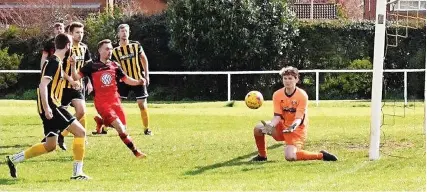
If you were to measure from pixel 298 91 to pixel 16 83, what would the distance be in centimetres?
2387

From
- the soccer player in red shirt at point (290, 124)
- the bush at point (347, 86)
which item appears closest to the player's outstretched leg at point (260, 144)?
the soccer player in red shirt at point (290, 124)

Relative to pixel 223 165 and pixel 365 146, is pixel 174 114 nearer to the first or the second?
pixel 365 146

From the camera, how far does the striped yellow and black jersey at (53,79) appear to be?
11.1m

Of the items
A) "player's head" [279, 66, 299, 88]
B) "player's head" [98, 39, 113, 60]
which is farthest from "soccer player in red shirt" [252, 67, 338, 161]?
"player's head" [98, 39, 113, 60]

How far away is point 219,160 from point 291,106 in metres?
1.32

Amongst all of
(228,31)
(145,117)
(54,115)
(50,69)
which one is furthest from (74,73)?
(228,31)

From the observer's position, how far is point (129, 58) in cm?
1720

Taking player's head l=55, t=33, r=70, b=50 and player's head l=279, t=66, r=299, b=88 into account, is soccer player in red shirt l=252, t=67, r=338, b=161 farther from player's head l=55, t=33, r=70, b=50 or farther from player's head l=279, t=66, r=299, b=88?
player's head l=55, t=33, r=70, b=50

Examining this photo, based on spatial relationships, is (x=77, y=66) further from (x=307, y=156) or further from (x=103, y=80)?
(x=307, y=156)

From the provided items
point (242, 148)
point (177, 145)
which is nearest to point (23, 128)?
point (177, 145)

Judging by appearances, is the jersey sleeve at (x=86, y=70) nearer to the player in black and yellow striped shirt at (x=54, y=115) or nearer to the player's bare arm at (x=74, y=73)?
the player's bare arm at (x=74, y=73)

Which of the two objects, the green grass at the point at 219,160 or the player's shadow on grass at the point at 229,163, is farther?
the player's shadow on grass at the point at 229,163

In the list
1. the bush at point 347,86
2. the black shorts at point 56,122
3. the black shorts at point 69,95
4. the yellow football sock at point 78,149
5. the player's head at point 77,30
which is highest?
the player's head at point 77,30

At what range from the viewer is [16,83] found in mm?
35094
